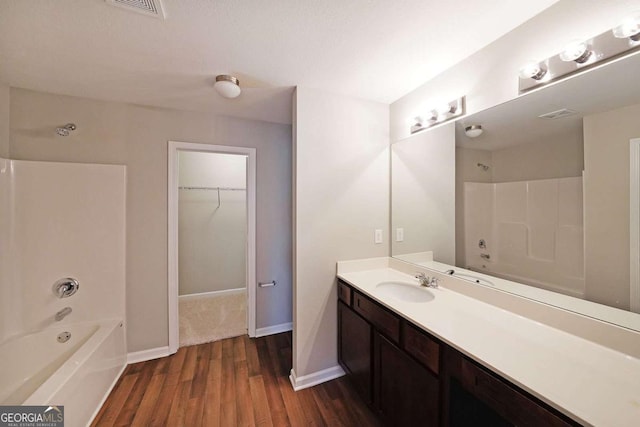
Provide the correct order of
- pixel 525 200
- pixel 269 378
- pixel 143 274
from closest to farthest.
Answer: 1. pixel 525 200
2. pixel 269 378
3. pixel 143 274

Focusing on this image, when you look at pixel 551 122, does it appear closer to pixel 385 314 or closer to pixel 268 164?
pixel 385 314

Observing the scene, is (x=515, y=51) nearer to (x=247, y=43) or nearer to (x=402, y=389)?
(x=247, y=43)

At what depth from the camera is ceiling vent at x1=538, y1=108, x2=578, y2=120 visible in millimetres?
1061

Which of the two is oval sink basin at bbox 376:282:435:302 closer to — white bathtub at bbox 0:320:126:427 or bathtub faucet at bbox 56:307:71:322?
white bathtub at bbox 0:320:126:427

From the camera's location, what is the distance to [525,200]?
1199mm

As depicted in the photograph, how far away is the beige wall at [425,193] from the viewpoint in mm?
1638

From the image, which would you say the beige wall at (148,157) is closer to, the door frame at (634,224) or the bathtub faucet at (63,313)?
the bathtub faucet at (63,313)

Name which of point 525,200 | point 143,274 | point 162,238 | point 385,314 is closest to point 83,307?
point 143,274

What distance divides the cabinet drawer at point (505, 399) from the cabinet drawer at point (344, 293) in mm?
892

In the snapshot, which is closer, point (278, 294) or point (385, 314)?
point (385, 314)

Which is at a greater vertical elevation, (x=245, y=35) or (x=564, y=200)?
(x=245, y=35)

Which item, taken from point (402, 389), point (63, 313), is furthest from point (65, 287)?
point (402, 389)

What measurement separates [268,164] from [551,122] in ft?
7.39

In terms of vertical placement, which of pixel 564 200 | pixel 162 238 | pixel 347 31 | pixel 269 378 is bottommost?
pixel 269 378
